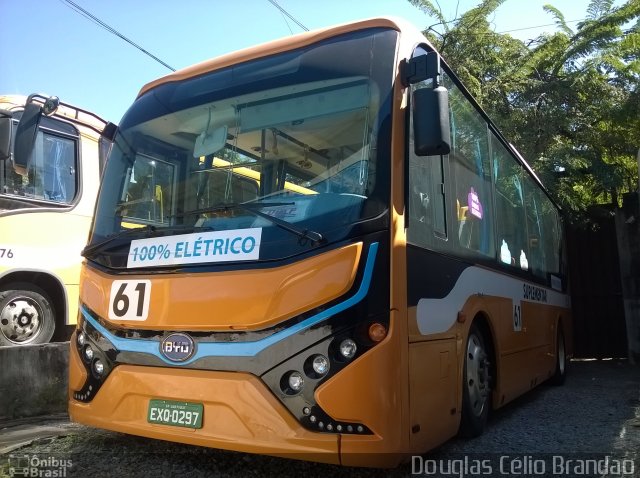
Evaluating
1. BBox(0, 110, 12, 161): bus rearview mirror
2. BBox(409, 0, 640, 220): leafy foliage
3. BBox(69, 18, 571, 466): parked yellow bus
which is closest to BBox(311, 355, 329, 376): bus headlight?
BBox(69, 18, 571, 466): parked yellow bus

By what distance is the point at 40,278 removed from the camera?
6.09 m

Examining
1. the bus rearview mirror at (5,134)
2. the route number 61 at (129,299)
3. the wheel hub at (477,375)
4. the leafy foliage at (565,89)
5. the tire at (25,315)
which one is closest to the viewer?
the route number 61 at (129,299)

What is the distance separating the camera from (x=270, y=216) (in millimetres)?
3324

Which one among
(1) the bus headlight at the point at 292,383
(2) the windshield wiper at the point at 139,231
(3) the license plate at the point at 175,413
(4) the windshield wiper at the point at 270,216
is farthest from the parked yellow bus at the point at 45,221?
(1) the bus headlight at the point at 292,383

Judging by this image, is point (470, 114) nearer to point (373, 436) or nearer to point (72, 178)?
point (373, 436)

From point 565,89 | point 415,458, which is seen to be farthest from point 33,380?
point 565,89

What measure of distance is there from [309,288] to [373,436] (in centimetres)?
86

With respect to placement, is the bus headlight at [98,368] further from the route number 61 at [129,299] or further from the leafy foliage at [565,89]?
the leafy foliage at [565,89]

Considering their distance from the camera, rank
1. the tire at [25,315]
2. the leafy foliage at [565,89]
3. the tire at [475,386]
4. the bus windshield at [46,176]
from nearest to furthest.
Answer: the tire at [475,386] < the tire at [25,315] < the bus windshield at [46,176] < the leafy foliage at [565,89]

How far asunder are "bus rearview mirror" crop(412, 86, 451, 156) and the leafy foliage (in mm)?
7383

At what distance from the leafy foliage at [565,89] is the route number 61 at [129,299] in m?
8.34

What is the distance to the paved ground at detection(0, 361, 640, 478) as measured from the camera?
143 inches

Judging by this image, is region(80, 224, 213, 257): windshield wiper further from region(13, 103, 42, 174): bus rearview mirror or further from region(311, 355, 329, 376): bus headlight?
region(13, 103, 42, 174): bus rearview mirror

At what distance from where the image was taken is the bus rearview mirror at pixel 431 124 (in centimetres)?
327
